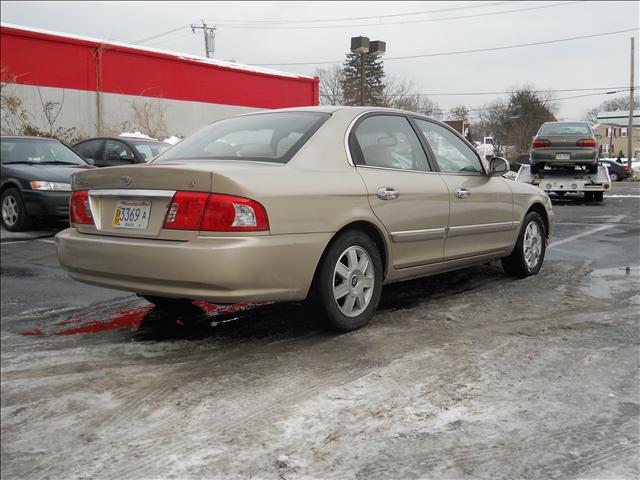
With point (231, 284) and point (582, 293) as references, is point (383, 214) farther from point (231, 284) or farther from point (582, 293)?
point (582, 293)

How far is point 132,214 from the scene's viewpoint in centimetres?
354

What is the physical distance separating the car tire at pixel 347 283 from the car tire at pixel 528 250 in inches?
83.8

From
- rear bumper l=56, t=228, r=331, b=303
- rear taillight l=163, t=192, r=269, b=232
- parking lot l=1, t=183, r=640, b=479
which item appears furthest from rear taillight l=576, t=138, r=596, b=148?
rear taillight l=163, t=192, r=269, b=232

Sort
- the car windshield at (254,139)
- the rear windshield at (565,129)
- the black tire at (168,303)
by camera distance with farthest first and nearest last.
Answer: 1. the rear windshield at (565,129)
2. the black tire at (168,303)
3. the car windshield at (254,139)

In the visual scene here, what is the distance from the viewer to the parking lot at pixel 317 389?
2299 millimetres

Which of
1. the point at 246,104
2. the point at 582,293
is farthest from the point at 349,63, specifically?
the point at 582,293

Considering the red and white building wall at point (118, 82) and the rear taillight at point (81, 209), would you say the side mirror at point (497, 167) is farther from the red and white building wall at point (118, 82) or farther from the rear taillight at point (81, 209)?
the red and white building wall at point (118, 82)

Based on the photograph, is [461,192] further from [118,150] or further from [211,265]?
[118,150]

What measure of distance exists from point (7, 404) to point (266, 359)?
1.34 meters

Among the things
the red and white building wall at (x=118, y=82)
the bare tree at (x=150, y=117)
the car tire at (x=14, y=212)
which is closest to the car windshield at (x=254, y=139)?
the car tire at (x=14, y=212)

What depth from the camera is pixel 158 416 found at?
2635 mm

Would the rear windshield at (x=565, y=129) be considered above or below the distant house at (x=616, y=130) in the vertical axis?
below

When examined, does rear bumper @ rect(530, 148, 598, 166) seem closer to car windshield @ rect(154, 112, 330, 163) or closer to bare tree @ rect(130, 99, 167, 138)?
car windshield @ rect(154, 112, 330, 163)

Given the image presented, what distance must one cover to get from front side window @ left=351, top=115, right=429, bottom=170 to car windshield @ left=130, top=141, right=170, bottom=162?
693 cm
